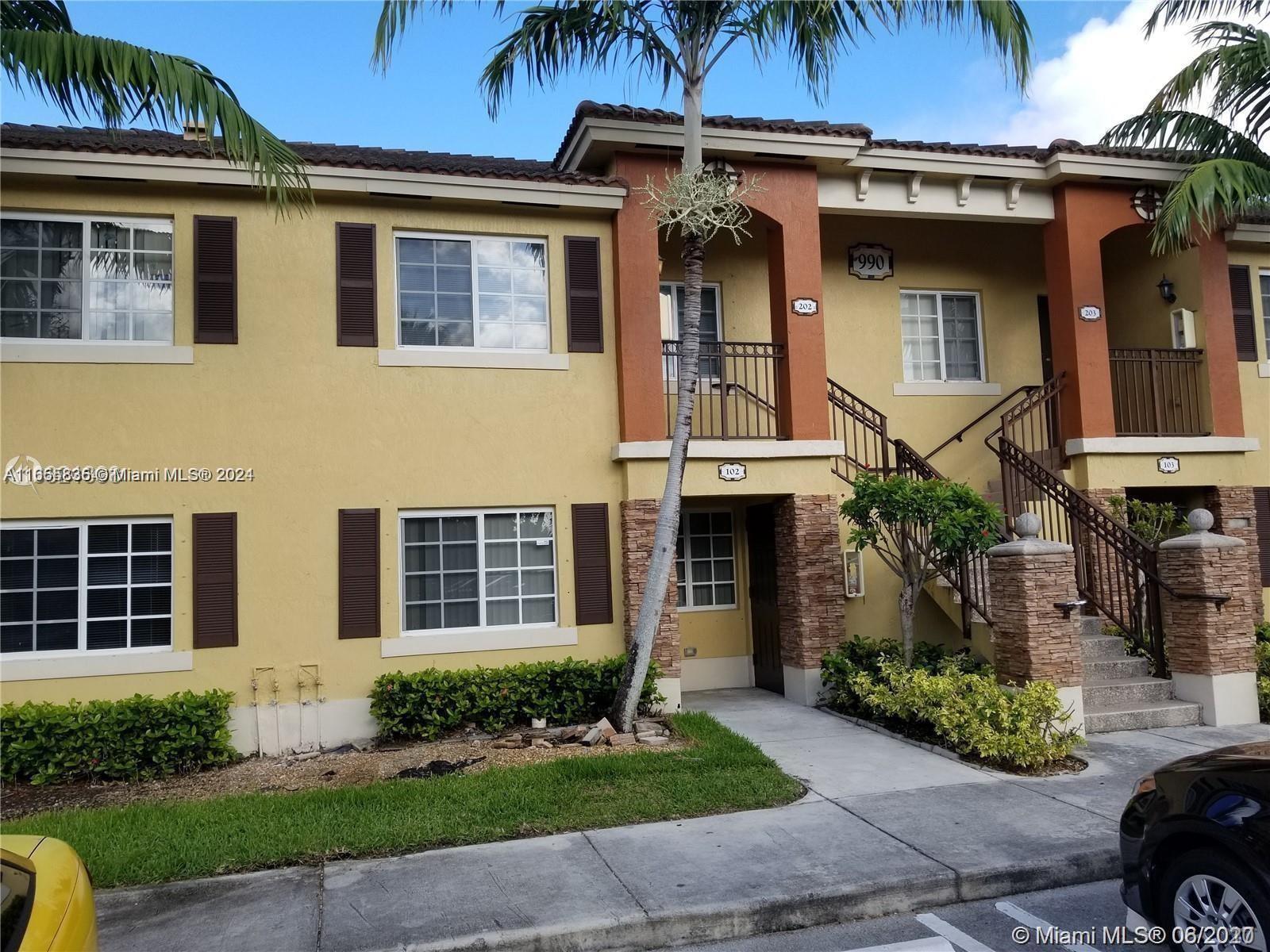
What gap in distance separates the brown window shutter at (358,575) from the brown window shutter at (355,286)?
1965 mm

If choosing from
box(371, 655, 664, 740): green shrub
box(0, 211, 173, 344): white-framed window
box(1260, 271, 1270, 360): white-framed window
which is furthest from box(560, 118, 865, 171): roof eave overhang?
box(1260, 271, 1270, 360): white-framed window

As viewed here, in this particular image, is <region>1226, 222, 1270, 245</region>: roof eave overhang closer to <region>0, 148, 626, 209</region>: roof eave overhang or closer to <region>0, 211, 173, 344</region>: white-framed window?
<region>0, 148, 626, 209</region>: roof eave overhang

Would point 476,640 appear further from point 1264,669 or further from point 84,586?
point 1264,669

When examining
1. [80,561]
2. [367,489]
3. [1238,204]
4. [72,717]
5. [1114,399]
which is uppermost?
[1238,204]

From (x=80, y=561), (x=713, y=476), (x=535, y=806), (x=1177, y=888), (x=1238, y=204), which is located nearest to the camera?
(x=1177, y=888)

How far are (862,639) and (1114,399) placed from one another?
5.81 meters

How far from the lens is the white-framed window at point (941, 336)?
13.4 metres

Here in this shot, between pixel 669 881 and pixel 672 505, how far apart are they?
13.6 feet

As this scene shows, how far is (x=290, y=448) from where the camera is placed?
31.9 ft

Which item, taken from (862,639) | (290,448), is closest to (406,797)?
(290,448)

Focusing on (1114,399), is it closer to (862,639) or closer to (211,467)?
(862,639)

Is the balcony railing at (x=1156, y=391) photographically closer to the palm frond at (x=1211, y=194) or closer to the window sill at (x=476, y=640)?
the palm frond at (x=1211, y=194)

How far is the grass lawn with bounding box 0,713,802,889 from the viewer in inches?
243

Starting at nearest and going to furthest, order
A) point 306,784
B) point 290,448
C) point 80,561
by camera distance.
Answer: point 306,784 → point 80,561 → point 290,448
